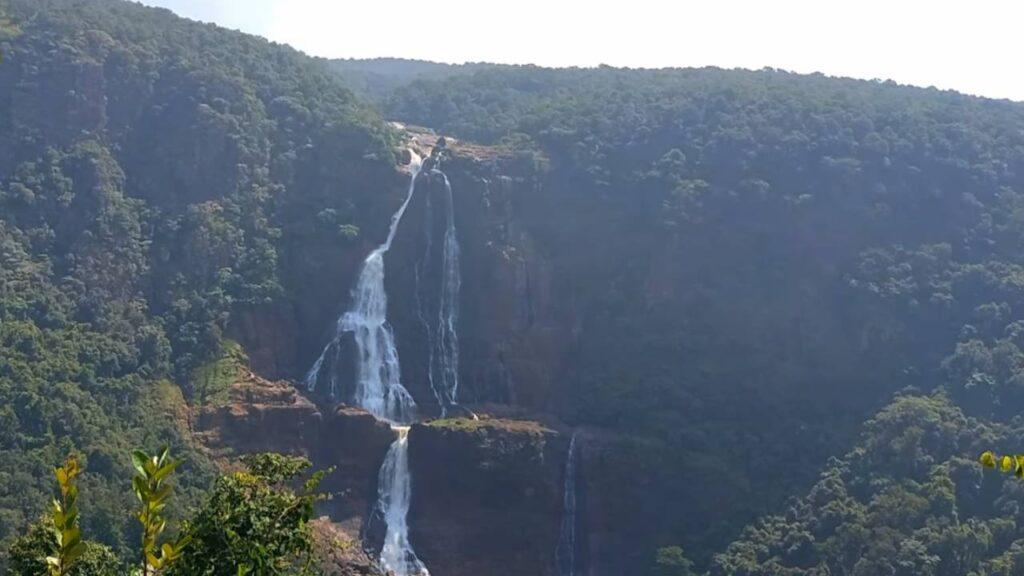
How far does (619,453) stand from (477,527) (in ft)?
18.4

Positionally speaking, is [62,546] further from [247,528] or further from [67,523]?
[247,528]

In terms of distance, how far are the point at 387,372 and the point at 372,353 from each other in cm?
94

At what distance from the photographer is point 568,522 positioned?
43219 mm

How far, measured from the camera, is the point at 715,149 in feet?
182

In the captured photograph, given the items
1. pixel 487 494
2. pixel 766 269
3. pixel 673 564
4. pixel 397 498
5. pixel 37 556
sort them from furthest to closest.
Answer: pixel 766 269
pixel 397 498
pixel 487 494
pixel 673 564
pixel 37 556

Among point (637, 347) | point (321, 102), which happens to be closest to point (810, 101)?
point (637, 347)

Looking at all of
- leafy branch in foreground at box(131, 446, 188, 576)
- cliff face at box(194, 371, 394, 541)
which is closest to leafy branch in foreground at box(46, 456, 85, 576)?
leafy branch in foreground at box(131, 446, 188, 576)

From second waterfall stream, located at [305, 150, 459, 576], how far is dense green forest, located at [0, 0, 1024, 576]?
921mm

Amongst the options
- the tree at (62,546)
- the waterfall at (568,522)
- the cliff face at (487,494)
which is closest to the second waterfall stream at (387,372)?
the cliff face at (487,494)

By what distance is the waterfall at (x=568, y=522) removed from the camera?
42.3 meters

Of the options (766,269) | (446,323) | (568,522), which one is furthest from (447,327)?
(766,269)

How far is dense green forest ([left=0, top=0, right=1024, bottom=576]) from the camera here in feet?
131

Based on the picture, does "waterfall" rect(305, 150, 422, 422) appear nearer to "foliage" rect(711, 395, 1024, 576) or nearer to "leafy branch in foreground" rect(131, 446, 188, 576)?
"foliage" rect(711, 395, 1024, 576)

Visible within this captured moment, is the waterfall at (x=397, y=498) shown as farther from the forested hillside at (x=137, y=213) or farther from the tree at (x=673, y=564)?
the tree at (x=673, y=564)
